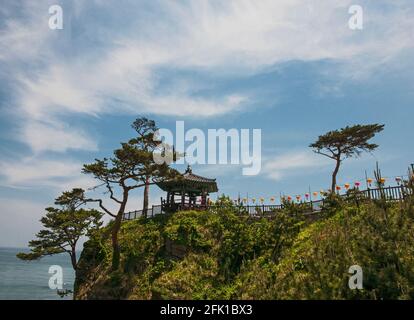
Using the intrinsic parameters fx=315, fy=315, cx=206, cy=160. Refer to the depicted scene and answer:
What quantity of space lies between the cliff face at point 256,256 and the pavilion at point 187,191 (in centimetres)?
208

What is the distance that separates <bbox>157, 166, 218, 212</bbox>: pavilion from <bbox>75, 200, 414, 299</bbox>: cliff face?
2081mm

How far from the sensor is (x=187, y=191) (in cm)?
2820

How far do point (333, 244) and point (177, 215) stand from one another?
13.2 meters

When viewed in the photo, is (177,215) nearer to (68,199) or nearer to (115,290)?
(115,290)

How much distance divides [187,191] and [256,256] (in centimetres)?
1146

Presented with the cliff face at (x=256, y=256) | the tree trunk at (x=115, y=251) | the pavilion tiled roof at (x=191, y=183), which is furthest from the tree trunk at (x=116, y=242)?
the pavilion tiled roof at (x=191, y=183)

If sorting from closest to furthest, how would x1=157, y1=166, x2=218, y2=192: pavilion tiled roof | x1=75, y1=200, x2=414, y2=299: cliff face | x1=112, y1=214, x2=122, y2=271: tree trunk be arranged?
1. x1=75, y1=200, x2=414, y2=299: cliff face
2. x1=112, y1=214, x2=122, y2=271: tree trunk
3. x1=157, y1=166, x2=218, y2=192: pavilion tiled roof

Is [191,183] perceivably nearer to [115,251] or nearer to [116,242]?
[116,242]

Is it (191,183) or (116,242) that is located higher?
(191,183)

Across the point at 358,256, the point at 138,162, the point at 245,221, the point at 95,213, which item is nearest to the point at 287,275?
the point at 358,256

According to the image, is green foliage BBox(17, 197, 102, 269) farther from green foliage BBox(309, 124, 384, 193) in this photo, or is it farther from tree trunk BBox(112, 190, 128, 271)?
green foliage BBox(309, 124, 384, 193)

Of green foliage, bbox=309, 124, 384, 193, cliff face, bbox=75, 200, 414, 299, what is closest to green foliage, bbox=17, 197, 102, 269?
cliff face, bbox=75, 200, 414, 299

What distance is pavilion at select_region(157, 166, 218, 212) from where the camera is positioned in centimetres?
2670

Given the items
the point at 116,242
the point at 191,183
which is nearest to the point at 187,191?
the point at 191,183
